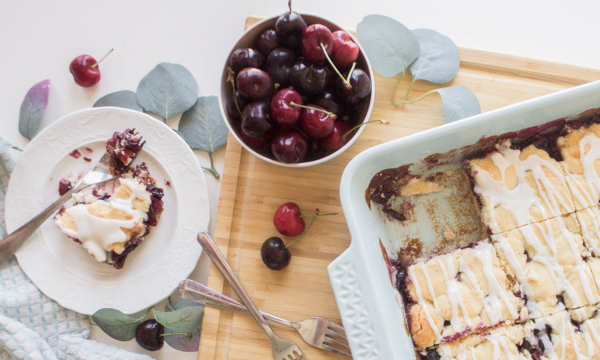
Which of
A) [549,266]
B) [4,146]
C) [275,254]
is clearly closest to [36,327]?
[4,146]

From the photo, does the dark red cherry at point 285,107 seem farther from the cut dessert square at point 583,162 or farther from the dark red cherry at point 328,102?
the cut dessert square at point 583,162

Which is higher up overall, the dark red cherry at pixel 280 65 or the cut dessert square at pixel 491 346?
the dark red cherry at pixel 280 65

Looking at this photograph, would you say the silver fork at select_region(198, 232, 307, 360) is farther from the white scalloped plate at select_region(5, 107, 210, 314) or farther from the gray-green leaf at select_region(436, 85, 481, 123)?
the gray-green leaf at select_region(436, 85, 481, 123)

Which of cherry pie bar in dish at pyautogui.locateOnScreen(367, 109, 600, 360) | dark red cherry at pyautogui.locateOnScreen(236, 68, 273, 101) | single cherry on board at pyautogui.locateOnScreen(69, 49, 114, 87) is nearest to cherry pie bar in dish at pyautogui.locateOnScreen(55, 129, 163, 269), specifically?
single cherry on board at pyautogui.locateOnScreen(69, 49, 114, 87)

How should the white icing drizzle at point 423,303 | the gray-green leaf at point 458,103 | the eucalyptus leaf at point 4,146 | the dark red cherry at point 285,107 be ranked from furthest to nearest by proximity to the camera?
1. the eucalyptus leaf at point 4,146
2. the gray-green leaf at point 458,103
3. the white icing drizzle at point 423,303
4. the dark red cherry at point 285,107

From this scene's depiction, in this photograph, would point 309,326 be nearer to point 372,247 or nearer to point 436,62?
point 372,247

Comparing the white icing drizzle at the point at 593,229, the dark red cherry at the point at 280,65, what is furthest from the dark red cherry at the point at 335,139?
the white icing drizzle at the point at 593,229

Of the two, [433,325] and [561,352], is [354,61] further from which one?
[561,352]
